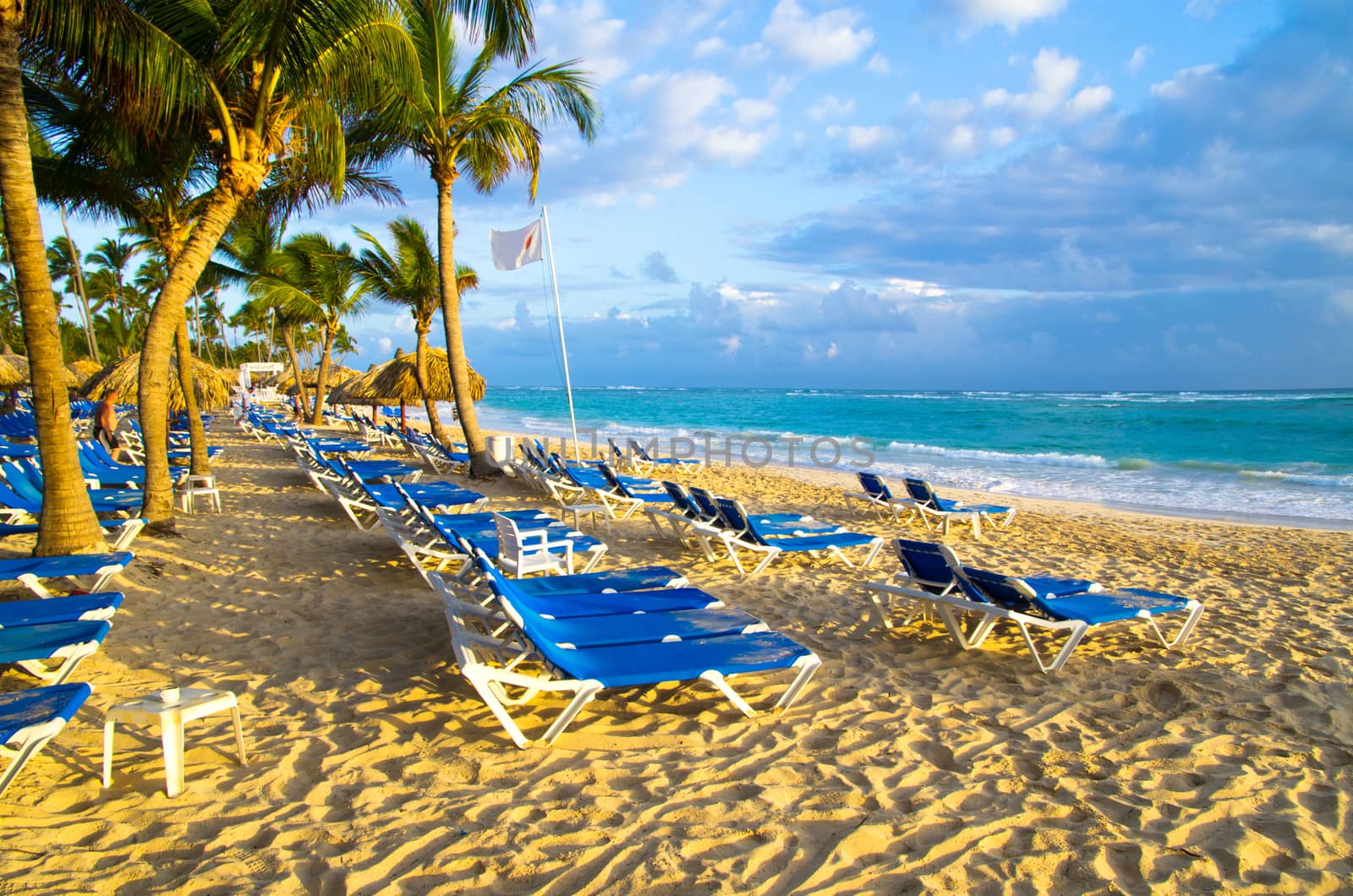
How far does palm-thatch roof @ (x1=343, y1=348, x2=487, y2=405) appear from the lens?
1803cm

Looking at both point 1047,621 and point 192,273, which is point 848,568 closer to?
point 1047,621

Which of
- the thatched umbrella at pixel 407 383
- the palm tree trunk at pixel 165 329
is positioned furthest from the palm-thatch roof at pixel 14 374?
the palm tree trunk at pixel 165 329

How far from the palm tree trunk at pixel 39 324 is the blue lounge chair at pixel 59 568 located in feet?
0.96

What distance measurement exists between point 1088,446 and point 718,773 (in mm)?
28221

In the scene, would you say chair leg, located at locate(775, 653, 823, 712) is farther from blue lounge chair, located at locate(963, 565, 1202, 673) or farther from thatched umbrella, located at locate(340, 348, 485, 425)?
thatched umbrella, located at locate(340, 348, 485, 425)

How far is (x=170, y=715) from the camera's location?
2.65 metres

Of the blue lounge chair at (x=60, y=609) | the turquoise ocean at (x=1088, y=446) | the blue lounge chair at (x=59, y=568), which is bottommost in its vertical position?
the turquoise ocean at (x=1088, y=446)

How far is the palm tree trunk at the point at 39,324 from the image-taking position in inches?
181

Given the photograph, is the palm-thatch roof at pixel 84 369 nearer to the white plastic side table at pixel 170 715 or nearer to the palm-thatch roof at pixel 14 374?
the palm-thatch roof at pixel 14 374

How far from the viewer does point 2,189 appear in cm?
462

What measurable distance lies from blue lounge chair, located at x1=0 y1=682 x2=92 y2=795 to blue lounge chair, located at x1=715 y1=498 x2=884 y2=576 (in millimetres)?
4388

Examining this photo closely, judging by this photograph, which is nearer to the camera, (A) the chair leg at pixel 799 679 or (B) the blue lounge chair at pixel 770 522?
(A) the chair leg at pixel 799 679

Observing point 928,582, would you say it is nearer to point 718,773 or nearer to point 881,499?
point 718,773

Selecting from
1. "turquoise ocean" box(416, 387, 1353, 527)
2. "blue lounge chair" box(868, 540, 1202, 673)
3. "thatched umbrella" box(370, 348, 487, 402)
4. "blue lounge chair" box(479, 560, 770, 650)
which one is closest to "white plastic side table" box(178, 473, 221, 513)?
"blue lounge chair" box(479, 560, 770, 650)
